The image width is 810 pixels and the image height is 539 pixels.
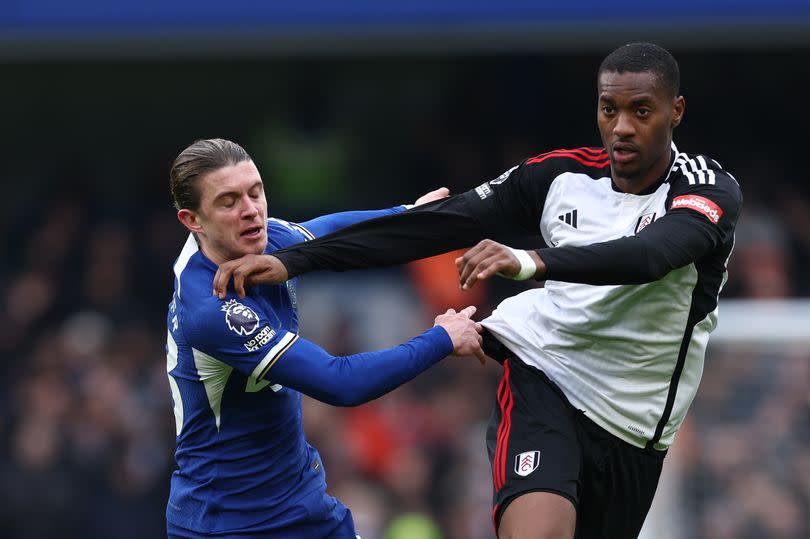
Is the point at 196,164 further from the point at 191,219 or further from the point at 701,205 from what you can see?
the point at 701,205

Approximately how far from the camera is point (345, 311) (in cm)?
1045

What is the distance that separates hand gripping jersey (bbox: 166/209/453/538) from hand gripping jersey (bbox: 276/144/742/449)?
0.90 feet

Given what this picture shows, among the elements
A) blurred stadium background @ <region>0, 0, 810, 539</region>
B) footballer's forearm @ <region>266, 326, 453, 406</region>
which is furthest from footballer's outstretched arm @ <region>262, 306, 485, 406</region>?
blurred stadium background @ <region>0, 0, 810, 539</region>

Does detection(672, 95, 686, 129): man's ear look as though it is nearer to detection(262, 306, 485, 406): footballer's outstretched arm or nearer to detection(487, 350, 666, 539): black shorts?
detection(487, 350, 666, 539): black shorts

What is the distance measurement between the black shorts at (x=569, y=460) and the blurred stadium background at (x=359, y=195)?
7.78ft

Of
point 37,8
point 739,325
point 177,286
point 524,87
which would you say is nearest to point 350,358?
point 177,286

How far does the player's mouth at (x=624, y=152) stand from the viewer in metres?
4.26

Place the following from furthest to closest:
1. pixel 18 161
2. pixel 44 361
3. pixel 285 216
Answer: pixel 18 161, pixel 285 216, pixel 44 361

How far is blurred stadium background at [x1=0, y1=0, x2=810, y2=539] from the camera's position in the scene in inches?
283

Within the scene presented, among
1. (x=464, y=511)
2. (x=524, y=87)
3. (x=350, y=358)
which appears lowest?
(x=464, y=511)

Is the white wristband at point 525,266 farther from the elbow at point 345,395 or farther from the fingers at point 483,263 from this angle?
the elbow at point 345,395

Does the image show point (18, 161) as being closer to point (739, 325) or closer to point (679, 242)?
point (739, 325)

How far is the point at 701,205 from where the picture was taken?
162 inches

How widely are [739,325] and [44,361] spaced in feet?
18.4
